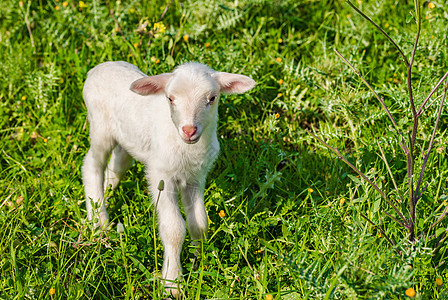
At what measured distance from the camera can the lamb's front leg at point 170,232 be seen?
354cm

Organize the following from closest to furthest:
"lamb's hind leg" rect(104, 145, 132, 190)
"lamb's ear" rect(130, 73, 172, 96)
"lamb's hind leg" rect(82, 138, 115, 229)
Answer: "lamb's ear" rect(130, 73, 172, 96) → "lamb's hind leg" rect(82, 138, 115, 229) → "lamb's hind leg" rect(104, 145, 132, 190)

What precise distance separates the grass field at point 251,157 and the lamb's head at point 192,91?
74cm

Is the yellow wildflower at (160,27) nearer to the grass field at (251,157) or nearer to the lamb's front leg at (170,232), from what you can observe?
the grass field at (251,157)

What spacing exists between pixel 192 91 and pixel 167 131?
0.45 m

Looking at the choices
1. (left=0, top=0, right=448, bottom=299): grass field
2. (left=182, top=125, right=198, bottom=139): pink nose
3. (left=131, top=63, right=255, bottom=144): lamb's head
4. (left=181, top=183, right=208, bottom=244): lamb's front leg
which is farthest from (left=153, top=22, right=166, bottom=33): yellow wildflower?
(left=182, top=125, right=198, bottom=139): pink nose

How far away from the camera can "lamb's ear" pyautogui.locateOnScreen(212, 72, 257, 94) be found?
3.42m

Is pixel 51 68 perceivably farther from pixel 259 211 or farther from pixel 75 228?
pixel 259 211

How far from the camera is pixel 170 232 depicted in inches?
139

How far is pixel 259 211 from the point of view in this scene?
424 centimetres

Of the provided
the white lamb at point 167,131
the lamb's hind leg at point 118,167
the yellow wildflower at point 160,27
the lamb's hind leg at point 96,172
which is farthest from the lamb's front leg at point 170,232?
the yellow wildflower at point 160,27

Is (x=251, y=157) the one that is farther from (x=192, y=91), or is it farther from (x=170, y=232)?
(x=192, y=91)

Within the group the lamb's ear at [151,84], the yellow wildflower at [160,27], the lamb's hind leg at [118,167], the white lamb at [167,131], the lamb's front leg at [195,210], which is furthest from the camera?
the yellow wildflower at [160,27]

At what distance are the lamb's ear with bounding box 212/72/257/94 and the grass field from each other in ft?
2.80

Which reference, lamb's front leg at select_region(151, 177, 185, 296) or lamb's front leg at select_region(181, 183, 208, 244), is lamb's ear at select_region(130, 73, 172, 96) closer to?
lamb's front leg at select_region(151, 177, 185, 296)
